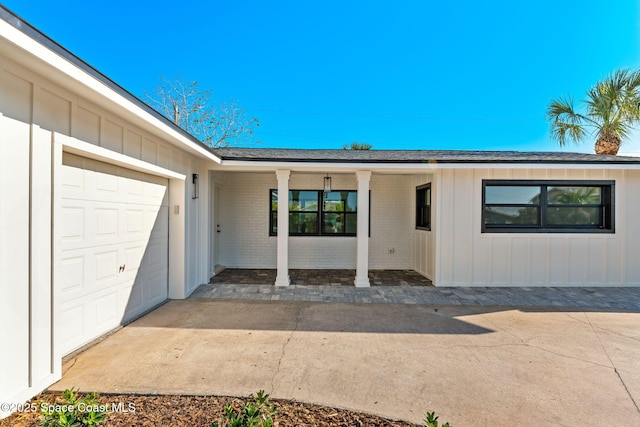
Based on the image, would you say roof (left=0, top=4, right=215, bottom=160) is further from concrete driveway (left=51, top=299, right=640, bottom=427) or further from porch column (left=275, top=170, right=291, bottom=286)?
porch column (left=275, top=170, right=291, bottom=286)

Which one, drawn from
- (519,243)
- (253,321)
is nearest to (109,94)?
(253,321)

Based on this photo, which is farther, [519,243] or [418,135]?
[418,135]

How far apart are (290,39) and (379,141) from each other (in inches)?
415

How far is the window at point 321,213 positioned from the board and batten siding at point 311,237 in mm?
173

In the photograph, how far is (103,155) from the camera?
3539 millimetres

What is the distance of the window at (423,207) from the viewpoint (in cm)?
773

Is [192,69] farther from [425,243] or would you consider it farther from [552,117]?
[552,117]

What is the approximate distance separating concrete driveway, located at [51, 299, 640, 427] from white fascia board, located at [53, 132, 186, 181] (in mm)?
2232

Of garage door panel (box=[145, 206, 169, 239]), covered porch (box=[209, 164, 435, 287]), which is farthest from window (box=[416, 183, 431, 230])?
garage door panel (box=[145, 206, 169, 239])

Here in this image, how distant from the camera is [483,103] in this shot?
20297 millimetres

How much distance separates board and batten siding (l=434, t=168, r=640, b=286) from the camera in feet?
22.4

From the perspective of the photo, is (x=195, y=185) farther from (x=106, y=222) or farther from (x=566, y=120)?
(x=566, y=120)

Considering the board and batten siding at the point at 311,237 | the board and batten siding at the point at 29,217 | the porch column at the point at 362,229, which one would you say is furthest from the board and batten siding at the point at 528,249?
the board and batten siding at the point at 29,217

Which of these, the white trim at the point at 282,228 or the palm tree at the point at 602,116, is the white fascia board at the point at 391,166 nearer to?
the white trim at the point at 282,228
